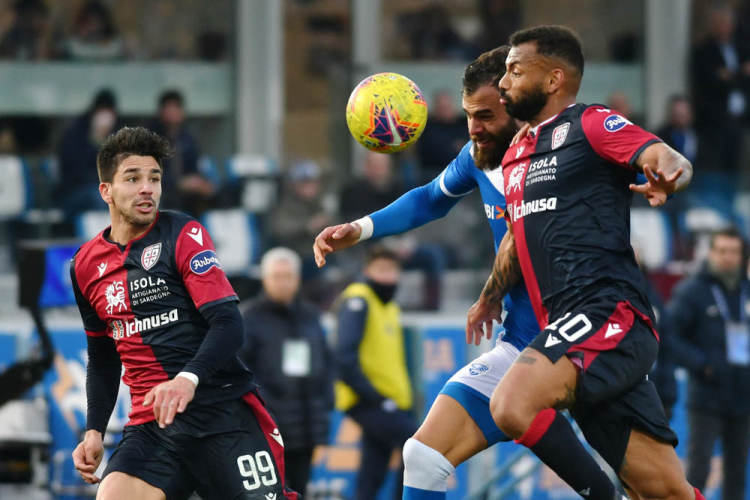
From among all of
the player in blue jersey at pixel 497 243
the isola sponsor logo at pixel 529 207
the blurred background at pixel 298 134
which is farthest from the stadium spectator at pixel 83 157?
the isola sponsor logo at pixel 529 207

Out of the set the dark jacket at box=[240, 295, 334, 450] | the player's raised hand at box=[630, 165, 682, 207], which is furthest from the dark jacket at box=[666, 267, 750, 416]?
the player's raised hand at box=[630, 165, 682, 207]

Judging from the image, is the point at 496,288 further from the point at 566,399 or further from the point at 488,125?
the point at 566,399

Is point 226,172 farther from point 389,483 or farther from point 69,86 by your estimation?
point 389,483

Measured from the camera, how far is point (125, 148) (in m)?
5.71

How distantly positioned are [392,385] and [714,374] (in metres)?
2.29

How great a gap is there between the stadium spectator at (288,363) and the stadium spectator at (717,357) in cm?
256

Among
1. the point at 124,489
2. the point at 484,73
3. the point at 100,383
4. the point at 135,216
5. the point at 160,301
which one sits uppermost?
the point at 484,73

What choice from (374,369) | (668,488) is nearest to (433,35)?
(374,369)

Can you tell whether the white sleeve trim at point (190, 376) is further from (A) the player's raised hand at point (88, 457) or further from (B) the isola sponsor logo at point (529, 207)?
(B) the isola sponsor logo at point (529, 207)

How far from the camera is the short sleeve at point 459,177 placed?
5957 millimetres

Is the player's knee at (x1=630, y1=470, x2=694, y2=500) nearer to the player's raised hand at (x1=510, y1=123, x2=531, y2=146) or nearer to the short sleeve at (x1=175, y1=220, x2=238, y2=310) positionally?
the player's raised hand at (x1=510, y1=123, x2=531, y2=146)

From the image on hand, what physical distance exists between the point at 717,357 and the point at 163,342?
5067mm

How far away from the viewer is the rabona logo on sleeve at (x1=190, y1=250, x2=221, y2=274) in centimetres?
548

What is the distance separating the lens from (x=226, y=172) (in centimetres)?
1252
